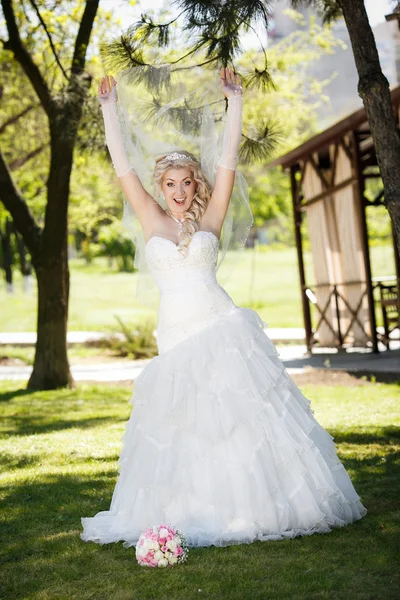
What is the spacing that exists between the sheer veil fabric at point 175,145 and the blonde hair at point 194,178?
133mm

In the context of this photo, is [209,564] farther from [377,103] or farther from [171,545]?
[377,103]

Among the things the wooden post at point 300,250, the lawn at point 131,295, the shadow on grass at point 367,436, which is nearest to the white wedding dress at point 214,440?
the shadow on grass at point 367,436

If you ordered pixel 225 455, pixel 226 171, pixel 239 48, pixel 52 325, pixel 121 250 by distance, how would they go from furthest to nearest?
pixel 121 250 → pixel 52 325 → pixel 239 48 → pixel 226 171 → pixel 225 455

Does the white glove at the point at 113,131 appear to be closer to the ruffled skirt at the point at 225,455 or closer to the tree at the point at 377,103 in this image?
the ruffled skirt at the point at 225,455

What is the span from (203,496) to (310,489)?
1.87ft

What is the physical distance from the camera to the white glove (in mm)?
5180

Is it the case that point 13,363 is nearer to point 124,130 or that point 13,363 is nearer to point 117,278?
point 124,130

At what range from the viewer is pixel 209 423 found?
4.53 metres

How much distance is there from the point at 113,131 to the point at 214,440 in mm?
2033

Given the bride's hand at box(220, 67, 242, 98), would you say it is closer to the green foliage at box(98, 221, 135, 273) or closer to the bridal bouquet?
the bridal bouquet

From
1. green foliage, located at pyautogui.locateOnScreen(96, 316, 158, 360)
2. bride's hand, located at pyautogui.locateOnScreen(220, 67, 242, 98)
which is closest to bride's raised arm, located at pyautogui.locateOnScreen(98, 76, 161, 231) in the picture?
bride's hand, located at pyautogui.locateOnScreen(220, 67, 242, 98)

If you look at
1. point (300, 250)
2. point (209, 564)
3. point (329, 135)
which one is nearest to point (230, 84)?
point (209, 564)

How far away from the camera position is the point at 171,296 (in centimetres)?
492

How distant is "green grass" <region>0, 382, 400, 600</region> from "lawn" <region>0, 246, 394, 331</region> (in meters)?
14.1
